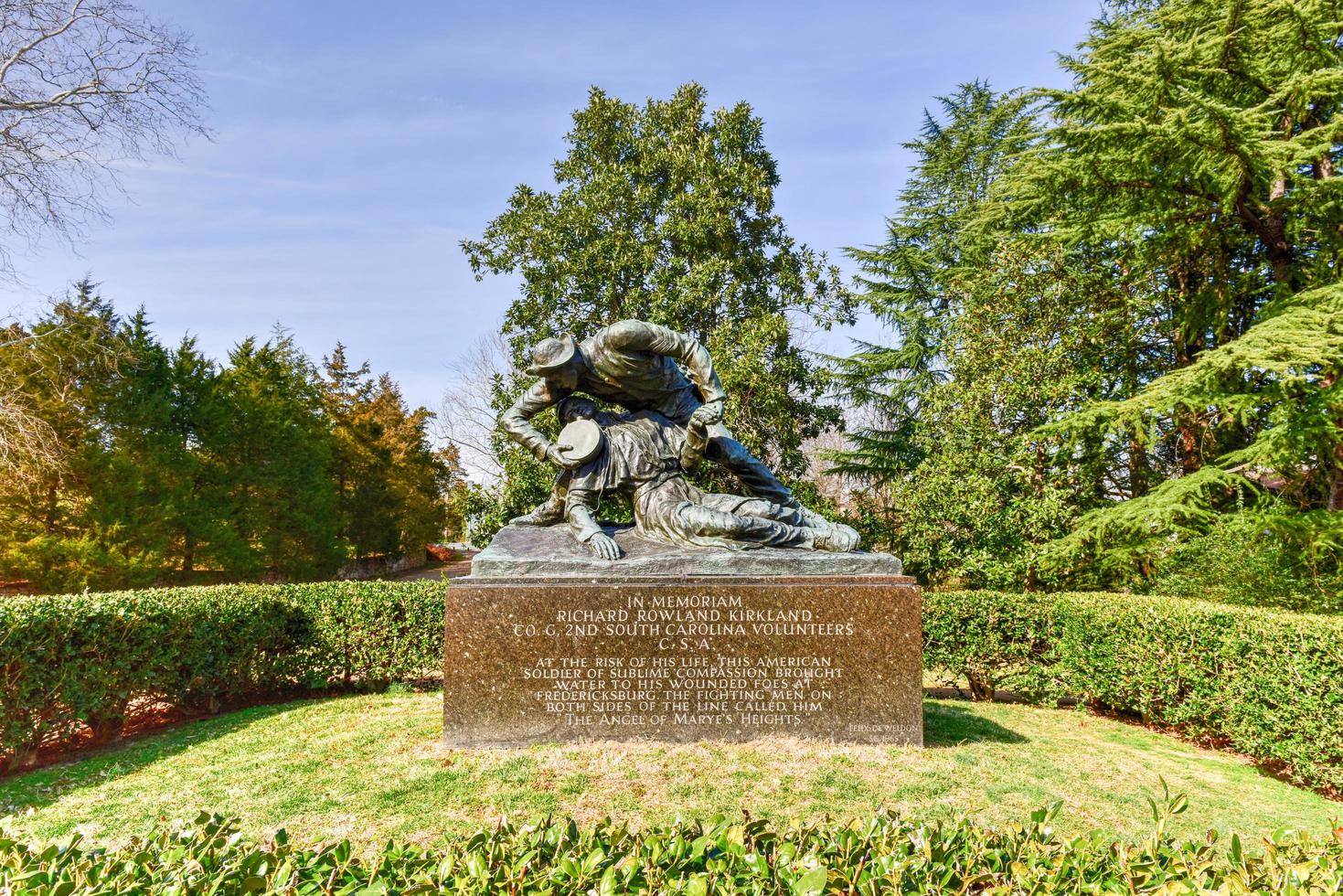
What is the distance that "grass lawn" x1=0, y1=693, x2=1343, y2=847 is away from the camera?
13.1ft

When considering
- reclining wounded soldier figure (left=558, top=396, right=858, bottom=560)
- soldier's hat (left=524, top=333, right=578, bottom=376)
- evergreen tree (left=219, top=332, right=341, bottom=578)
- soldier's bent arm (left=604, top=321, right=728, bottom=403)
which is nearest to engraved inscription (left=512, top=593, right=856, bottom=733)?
reclining wounded soldier figure (left=558, top=396, right=858, bottom=560)

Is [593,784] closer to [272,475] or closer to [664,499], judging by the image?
[664,499]

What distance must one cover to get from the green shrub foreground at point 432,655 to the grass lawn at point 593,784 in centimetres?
46

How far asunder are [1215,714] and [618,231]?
1151 centimetres

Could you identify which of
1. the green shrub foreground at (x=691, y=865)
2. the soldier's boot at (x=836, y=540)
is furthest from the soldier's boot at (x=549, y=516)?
the green shrub foreground at (x=691, y=865)

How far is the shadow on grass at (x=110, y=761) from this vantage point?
4.82 m

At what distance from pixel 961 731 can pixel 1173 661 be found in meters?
2.43

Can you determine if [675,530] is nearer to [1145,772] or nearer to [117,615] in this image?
[1145,772]

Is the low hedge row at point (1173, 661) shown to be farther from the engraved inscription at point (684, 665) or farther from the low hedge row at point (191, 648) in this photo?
the low hedge row at point (191, 648)

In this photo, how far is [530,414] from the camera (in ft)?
20.8

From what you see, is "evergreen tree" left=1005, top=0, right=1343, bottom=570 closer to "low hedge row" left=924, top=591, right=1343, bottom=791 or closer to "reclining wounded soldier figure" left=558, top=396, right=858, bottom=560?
"low hedge row" left=924, top=591, right=1343, bottom=791

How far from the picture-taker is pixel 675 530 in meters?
5.79

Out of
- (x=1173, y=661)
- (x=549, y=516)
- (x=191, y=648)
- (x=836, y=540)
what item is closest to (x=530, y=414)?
(x=549, y=516)

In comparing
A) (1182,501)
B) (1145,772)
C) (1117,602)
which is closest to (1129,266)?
(1182,501)
